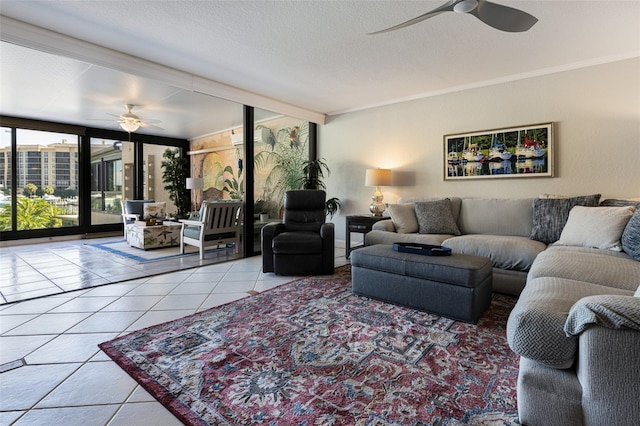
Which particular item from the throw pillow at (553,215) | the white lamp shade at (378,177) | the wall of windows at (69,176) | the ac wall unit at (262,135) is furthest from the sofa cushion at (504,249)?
the wall of windows at (69,176)

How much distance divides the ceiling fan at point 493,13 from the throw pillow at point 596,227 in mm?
1784

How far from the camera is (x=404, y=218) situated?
397 cm

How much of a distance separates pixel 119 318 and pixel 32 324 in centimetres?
56

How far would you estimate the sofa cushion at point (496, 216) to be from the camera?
11.7ft

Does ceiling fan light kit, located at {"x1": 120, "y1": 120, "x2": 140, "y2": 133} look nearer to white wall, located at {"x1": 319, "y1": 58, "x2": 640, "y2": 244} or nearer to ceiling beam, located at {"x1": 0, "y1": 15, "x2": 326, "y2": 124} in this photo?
ceiling beam, located at {"x1": 0, "y1": 15, "x2": 326, "y2": 124}

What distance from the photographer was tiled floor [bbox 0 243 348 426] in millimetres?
1422

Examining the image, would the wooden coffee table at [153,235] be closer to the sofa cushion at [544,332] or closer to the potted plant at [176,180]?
the potted plant at [176,180]

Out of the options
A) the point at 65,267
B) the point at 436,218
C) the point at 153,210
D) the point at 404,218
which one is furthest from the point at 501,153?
the point at 153,210

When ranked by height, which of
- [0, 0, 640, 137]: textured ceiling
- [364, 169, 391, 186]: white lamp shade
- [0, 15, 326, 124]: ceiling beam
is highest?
[0, 0, 640, 137]: textured ceiling

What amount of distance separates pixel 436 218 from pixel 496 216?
26.2 inches

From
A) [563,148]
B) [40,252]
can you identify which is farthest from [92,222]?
[563,148]

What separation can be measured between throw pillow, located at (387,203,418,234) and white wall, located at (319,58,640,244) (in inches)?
32.7

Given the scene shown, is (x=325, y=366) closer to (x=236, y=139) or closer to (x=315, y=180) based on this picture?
(x=315, y=180)

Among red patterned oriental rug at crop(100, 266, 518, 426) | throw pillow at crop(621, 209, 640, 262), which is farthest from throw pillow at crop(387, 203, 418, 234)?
throw pillow at crop(621, 209, 640, 262)
